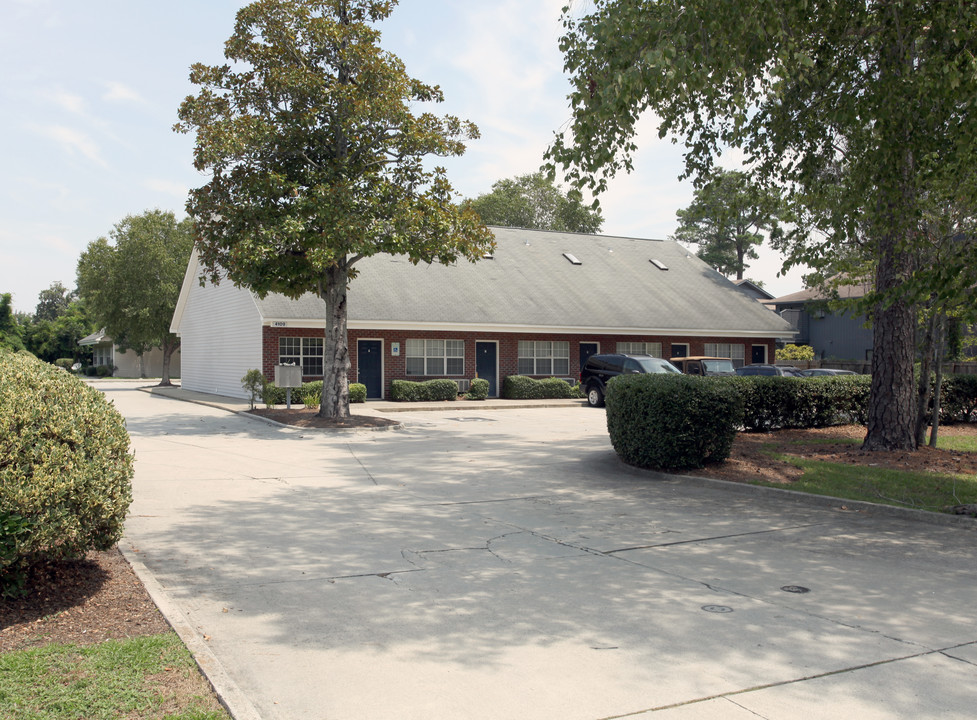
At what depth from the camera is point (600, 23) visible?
8992mm

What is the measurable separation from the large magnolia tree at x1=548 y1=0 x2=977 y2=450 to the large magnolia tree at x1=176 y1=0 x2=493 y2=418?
8143mm

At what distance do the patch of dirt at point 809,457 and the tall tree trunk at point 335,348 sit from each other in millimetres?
9760

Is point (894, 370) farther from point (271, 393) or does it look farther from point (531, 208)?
point (531, 208)

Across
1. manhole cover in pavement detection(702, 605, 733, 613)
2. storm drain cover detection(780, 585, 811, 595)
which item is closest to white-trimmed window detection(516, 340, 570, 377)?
storm drain cover detection(780, 585, 811, 595)

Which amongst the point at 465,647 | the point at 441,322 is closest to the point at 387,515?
the point at 465,647

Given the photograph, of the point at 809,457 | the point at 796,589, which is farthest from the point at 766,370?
the point at 796,589

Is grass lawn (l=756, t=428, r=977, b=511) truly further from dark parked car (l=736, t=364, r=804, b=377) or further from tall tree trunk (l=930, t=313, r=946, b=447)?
dark parked car (l=736, t=364, r=804, b=377)

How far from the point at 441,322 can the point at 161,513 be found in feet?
68.3

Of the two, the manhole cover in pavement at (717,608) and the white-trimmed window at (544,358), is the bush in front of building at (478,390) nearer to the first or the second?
the white-trimmed window at (544,358)

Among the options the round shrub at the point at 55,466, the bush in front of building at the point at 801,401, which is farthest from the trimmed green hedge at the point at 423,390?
the round shrub at the point at 55,466

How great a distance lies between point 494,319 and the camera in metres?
30.7

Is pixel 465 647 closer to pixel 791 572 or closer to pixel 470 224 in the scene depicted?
pixel 791 572

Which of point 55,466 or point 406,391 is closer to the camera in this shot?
point 55,466

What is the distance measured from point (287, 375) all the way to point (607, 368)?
11.6 m
